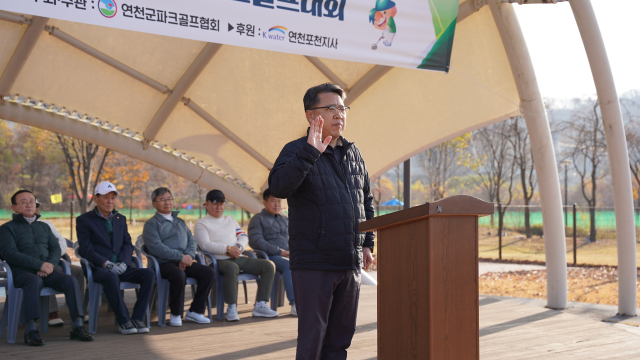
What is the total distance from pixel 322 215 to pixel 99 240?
11.2 ft

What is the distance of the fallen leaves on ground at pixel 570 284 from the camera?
494 inches

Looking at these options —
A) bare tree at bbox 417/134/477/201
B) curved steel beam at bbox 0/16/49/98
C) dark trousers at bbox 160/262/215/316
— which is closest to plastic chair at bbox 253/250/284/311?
dark trousers at bbox 160/262/215/316

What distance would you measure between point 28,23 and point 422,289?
229 inches

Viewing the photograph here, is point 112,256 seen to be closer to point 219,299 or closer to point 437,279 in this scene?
point 219,299

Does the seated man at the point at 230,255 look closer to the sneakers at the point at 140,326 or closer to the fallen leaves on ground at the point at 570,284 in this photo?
the sneakers at the point at 140,326

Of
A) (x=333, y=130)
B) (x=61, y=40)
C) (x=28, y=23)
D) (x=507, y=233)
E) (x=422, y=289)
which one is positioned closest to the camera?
(x=422, y=289)

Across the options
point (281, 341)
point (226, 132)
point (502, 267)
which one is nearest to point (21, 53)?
point (226, 132)

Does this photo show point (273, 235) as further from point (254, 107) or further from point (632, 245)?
point (632, 245)

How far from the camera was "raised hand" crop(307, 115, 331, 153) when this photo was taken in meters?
2.71

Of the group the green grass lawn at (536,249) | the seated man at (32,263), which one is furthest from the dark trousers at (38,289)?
the green grass lawn at (536,249)

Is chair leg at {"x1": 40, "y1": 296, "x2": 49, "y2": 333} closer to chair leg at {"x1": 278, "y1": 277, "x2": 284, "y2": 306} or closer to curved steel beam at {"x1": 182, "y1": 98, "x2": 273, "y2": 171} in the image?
chair leg at {"x1": 278, "y1": 277, "x2": 284, "y2": 306}

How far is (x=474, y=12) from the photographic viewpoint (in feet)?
23.7

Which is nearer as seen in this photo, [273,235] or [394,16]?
[394,16]

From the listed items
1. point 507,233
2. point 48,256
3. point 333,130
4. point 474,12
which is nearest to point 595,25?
point 474,12
